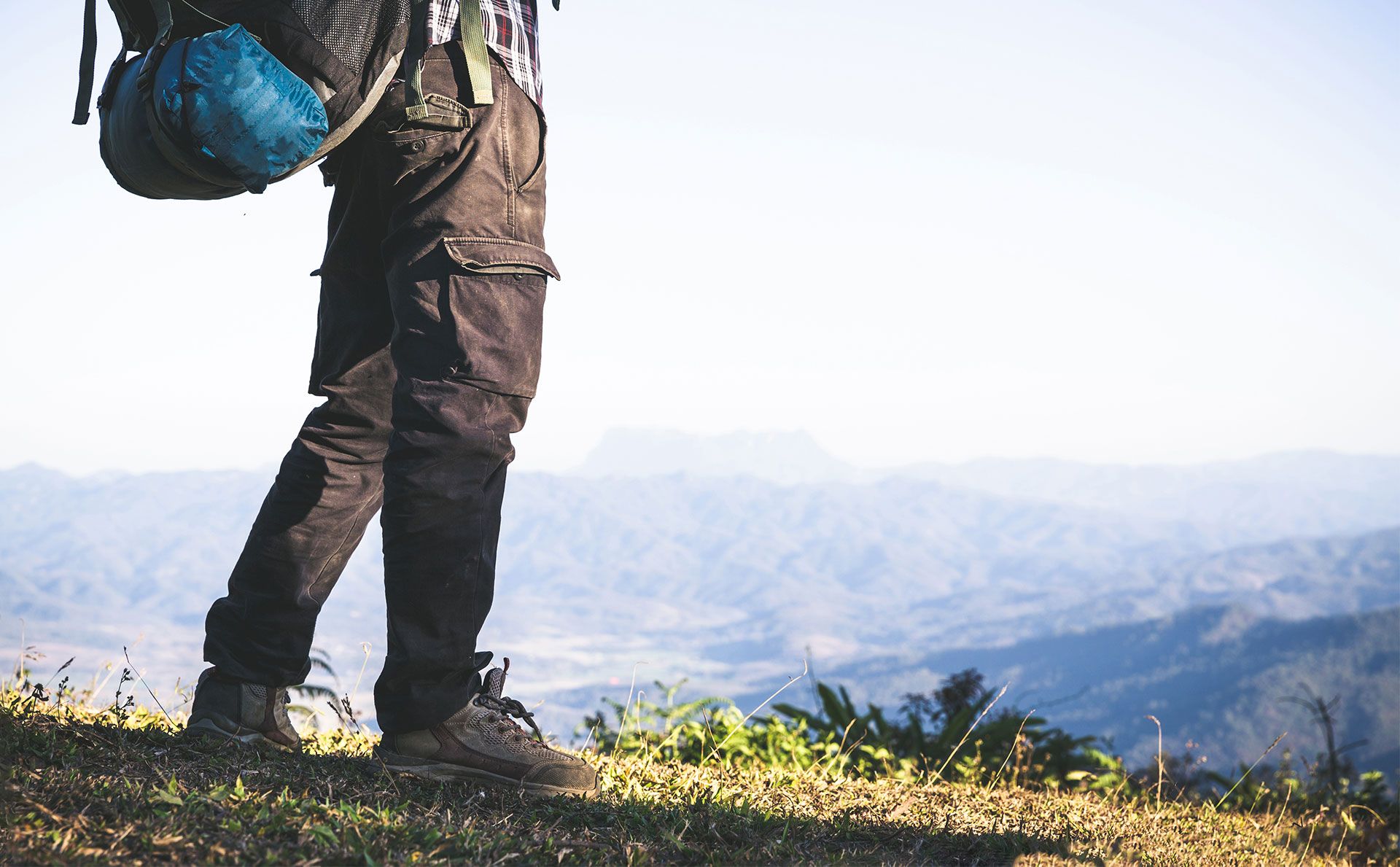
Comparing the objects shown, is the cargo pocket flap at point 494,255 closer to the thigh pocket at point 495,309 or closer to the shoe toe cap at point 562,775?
the thigh pocket at point 495,309

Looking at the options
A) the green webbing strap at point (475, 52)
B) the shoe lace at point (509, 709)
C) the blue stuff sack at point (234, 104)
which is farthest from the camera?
the shoe lace at point (509, 709)

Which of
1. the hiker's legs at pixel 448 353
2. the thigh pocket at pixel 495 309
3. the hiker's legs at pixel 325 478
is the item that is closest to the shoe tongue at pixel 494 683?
the hiker's legs at pixel 448 353

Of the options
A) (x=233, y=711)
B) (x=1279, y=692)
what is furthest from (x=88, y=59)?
(x=1279, y=692)

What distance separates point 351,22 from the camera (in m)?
2.14

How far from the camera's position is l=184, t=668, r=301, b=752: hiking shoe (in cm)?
257

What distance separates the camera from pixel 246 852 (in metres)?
1.74

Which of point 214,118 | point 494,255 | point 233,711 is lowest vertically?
point 233,711

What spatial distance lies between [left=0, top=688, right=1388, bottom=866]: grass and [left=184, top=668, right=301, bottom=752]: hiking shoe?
0.25ft

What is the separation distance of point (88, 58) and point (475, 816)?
1.96m

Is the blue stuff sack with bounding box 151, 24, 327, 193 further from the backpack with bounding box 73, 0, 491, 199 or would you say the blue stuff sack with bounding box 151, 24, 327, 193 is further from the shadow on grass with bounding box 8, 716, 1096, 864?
the shadow on grass with bounding box 8, 716, 1096, 864

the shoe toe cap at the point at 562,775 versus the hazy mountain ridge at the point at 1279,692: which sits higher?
the shoe toe cap at the point at 562,775

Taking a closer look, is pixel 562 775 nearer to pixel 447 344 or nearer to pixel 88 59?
pixel 447 344

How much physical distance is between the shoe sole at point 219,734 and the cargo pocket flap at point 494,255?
1.35 metres

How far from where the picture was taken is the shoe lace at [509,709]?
252 cm
